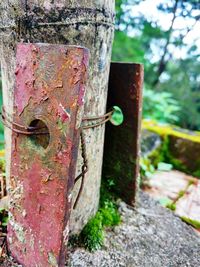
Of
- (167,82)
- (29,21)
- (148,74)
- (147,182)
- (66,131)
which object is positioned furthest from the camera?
(167,82)

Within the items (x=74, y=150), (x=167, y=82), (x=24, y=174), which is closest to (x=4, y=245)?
(x=24, y=174)

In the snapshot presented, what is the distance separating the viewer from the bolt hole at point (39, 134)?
957 mm

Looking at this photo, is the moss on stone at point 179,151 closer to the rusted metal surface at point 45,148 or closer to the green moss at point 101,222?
the green moss at point 101,222

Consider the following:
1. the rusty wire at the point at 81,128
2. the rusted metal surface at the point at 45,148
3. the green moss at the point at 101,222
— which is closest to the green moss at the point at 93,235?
the green moss at the point at 101,222

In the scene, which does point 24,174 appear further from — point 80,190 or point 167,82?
point 167,82

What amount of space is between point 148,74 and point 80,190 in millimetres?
4948

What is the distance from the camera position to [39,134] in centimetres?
96

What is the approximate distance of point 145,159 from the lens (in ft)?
7.63

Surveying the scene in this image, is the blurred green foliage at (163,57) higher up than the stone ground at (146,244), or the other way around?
the blurred green foliage at (163,57)

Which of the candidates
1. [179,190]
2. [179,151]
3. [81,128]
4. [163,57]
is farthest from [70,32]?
[163,57]

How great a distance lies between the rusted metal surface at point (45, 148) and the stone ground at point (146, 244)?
0.26 m

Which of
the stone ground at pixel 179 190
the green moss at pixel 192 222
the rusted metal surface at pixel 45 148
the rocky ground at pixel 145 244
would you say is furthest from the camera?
the stone ground at pixel 179 190

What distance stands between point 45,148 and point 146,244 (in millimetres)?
720

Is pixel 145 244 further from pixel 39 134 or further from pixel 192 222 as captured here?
pixel 39 134
